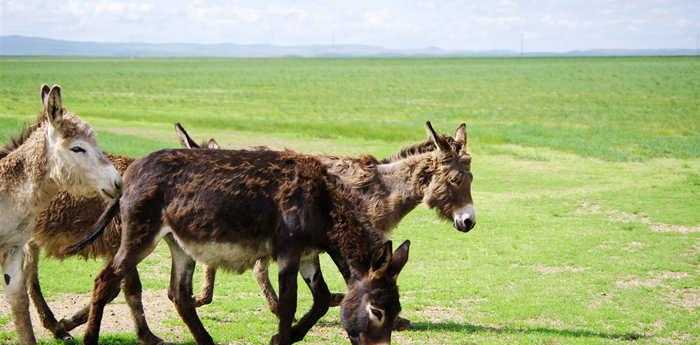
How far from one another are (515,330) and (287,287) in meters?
3.51

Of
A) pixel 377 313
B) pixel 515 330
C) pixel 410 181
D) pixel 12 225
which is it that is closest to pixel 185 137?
pixel 410 181

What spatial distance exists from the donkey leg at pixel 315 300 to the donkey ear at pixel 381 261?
143cm

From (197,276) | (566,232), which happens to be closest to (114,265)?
(197,276)

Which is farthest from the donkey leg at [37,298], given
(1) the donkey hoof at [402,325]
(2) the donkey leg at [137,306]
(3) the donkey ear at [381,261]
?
(3) the donkey ear at [381,261]

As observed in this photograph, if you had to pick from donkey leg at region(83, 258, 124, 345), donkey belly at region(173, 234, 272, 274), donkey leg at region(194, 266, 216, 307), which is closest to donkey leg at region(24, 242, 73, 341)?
donkey leg at region(83, 258, 124, 345)

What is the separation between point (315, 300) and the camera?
27.3ft

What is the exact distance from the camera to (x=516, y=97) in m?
68.1

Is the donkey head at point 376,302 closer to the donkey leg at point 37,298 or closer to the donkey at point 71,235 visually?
the donkey at point 71,235

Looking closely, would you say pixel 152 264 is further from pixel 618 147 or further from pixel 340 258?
pixel 618 147

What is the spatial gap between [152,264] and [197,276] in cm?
92

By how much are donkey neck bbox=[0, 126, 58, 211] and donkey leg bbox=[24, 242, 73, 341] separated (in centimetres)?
Answer: 168

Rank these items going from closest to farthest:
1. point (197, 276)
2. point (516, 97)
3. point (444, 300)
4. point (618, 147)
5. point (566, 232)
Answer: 1. point (444, 300)
2. point (197, 276)
3. point (566, 232)
4. point (618, 147)
5. point (516, 97)

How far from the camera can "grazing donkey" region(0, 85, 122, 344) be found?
7.40m

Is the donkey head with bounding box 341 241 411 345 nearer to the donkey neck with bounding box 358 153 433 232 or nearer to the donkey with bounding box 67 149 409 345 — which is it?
the donkey with bounding box 67 149 409 345
